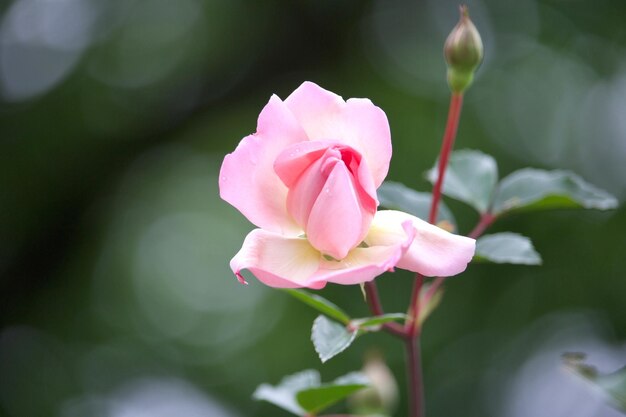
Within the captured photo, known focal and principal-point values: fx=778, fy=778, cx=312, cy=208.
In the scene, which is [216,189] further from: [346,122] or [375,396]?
[346,122]

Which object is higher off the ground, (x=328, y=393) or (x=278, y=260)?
(x=278, y=260)

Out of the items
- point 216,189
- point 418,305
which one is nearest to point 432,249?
point 418,305

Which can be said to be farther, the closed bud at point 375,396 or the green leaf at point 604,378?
the closed bud at point 375,396

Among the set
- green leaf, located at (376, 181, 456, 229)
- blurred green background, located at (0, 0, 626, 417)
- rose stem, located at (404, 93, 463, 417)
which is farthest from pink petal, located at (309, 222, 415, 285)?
blurred green background, located at (0, 0, 626, 417)

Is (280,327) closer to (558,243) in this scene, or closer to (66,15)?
(558,243)

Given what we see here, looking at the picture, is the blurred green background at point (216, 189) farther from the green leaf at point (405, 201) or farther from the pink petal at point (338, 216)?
the pink petal at point (338, 216)

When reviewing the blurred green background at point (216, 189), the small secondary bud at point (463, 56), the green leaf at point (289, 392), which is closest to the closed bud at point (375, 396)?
the green leaf at point (289, 392)

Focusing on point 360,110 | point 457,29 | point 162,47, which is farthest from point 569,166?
point 360,110
